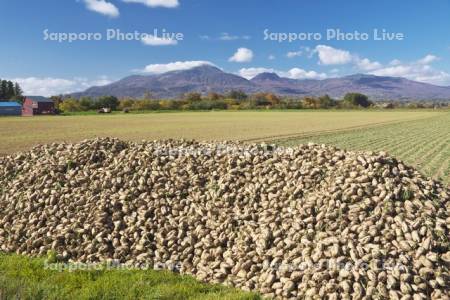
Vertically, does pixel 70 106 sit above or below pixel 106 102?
below

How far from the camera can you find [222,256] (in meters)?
8.25

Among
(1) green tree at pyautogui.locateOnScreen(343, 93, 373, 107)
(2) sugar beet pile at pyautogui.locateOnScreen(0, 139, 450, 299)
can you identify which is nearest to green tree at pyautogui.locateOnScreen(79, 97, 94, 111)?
→ (1) green tree at pyautogui.locateOnScreen(343, 93, 373, 107)

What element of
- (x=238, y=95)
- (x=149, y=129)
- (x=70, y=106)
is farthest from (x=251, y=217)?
(x=238, y=95)

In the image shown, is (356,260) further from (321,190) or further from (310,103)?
(310,103)

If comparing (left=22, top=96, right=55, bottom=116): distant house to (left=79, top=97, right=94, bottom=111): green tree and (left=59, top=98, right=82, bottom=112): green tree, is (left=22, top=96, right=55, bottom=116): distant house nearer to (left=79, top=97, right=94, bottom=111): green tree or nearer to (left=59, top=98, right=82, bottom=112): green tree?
(left=59, top=98, right=82, bottom=112): green tree

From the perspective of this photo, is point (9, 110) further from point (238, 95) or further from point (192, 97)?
point (238, 95)

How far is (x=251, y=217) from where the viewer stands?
8.91 meters

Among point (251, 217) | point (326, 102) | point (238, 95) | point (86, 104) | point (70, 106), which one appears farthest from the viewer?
Answer: point (238, 95)

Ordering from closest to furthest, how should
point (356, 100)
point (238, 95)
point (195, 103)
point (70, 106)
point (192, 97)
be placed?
1. point (70, 106)
2. point (195, 103)
3. point (192, 97)
4. point (356, 100)
5. point (238, 95)

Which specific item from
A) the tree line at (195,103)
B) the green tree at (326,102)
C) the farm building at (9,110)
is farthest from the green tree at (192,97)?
the farm building at (9,110)

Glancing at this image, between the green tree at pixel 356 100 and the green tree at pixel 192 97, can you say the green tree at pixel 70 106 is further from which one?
the green tree at pixel 356 100

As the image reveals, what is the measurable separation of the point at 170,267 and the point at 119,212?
6.71ft

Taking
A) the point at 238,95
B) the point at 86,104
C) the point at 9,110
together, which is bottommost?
the point at 9,110

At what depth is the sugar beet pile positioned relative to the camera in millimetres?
7074
